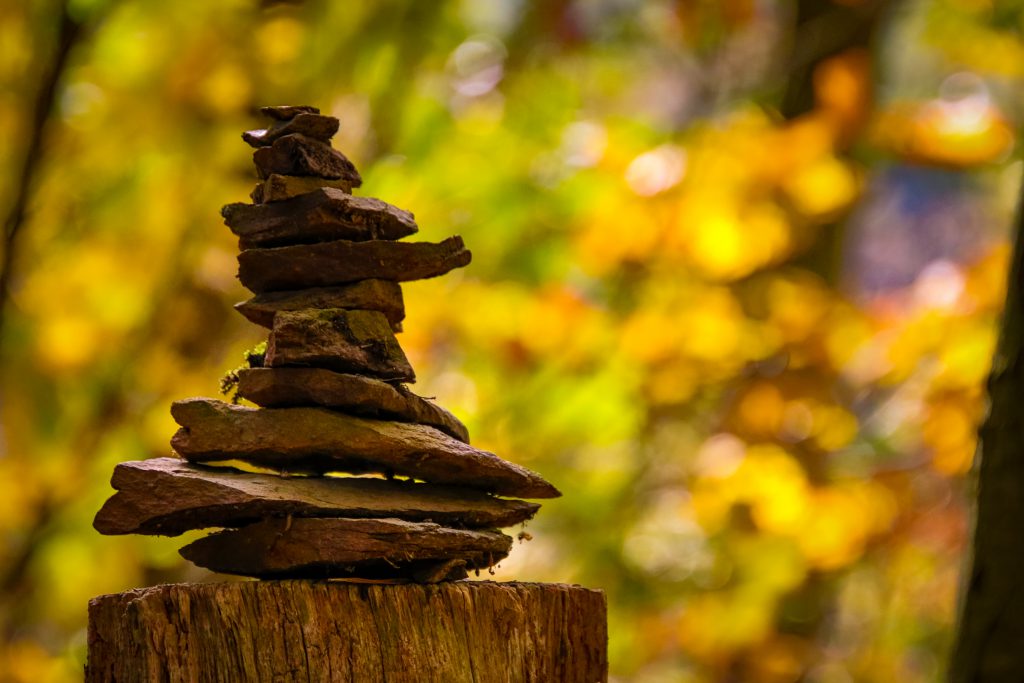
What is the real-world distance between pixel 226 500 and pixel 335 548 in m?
0.22

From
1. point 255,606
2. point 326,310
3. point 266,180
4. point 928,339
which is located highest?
point 928,339

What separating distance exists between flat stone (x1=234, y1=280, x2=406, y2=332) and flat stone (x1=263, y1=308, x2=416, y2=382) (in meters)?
0.02

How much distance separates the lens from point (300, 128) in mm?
2395

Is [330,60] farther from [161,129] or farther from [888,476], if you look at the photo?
[888,476]

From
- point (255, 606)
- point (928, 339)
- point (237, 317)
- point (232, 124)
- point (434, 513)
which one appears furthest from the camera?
point (928, 339)

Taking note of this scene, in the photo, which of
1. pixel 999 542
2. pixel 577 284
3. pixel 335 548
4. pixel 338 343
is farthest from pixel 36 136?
pixel 577 284

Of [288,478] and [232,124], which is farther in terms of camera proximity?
[232,124]

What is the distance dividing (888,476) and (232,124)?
501 cm

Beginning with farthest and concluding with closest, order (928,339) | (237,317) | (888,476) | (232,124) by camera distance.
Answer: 1. (888,476)
2. (928,339)
3. (237,317)
4. (232,124)

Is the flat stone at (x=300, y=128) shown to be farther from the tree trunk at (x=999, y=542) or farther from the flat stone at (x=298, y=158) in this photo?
the tree trunk at (x=999, y=542)

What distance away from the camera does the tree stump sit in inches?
82.4

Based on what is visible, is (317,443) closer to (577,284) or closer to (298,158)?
(298,158)

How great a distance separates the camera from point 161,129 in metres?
5.49

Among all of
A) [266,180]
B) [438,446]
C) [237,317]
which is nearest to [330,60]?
[237,317]
